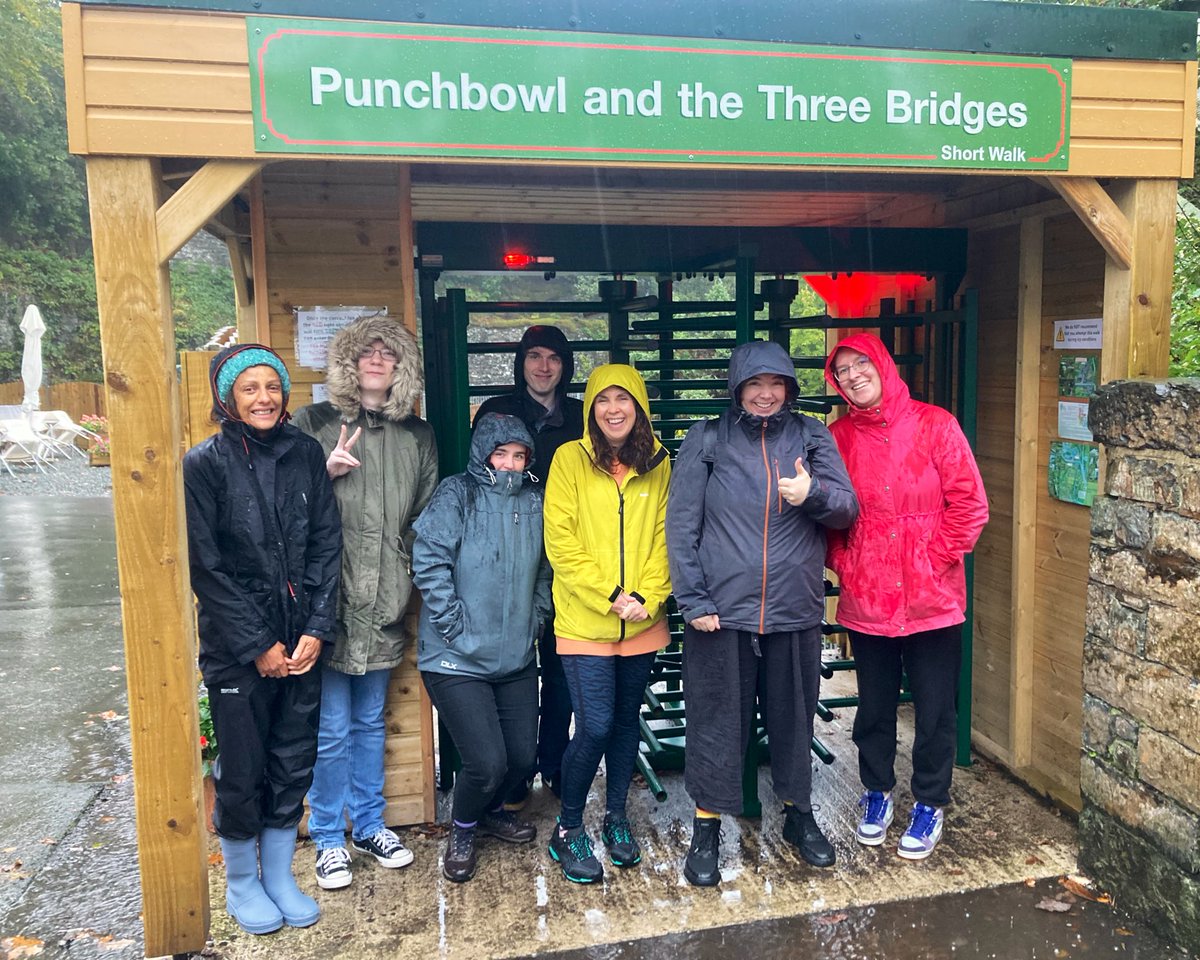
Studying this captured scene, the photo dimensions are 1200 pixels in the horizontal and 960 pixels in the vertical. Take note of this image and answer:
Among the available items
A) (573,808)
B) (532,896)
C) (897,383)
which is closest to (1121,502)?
(897,383)

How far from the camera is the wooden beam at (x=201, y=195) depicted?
2826 millimetres

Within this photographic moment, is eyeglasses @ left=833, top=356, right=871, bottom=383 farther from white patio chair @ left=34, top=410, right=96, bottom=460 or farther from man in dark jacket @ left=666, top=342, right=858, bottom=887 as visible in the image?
white patio chair @ left=34, top=410, right=96, bottom=460

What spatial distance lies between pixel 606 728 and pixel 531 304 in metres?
1.83

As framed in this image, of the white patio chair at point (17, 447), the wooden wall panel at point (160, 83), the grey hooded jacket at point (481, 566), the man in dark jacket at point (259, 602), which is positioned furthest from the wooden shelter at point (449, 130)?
the white patio chair at point (17, 447)

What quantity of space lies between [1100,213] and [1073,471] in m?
1.13

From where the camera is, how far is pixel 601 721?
3527 mm

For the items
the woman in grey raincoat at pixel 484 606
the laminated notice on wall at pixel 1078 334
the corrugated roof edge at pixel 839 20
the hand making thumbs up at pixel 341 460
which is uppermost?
the corrugated roof edge at pixel 839 20

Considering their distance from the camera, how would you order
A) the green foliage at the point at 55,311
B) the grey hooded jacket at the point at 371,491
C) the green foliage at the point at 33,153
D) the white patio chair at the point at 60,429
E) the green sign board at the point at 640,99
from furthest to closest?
the green foliage at the point at 33,153, the green foliage at the point at 55,311, the white patio chair at the point at 60,429, the grey hooded jacket at the point at 371,491, the green sign board at the point at 640,99

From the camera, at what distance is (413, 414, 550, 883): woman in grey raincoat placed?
11.5 feet

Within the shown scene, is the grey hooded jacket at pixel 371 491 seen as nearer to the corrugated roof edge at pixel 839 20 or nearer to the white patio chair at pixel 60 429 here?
the corrugated roof edge at pixel 839 20

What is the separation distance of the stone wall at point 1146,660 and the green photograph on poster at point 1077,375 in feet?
1.50

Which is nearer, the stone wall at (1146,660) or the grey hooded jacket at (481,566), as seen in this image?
the stone wall at (1146,660)

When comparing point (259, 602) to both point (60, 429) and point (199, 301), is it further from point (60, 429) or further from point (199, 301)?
point (199, 301)

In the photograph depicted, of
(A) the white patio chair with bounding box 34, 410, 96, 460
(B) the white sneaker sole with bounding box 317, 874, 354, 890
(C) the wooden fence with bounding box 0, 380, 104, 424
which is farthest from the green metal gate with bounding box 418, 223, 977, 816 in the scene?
(C) the wooden fence with bounding box 0, 380, 104, 424
